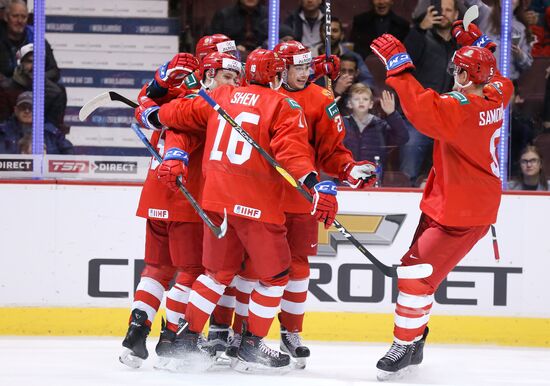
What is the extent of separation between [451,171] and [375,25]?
1554 millimetres

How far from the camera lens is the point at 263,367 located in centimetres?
428

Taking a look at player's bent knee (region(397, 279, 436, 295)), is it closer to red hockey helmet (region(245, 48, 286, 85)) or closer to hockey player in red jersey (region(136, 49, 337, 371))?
hockey player in red jersey (region(136, 49, 337, 371))

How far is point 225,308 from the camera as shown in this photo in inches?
181

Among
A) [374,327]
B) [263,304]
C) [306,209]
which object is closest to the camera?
[263,304]

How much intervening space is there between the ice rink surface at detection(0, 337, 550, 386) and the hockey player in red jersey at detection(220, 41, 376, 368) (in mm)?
219

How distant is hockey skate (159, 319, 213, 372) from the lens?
4.20 meters

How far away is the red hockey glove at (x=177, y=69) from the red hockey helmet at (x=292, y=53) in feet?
1.17

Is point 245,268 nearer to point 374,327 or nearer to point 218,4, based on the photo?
point 374,327

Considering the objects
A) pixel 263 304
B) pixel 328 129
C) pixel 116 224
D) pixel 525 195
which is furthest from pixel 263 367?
pixel 525 195

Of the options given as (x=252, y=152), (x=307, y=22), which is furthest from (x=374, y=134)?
(x=252, y=152)

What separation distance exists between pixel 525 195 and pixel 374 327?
103 centimetres

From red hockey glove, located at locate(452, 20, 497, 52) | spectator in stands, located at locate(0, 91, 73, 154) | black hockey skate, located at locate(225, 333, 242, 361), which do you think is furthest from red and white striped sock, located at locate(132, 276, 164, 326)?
red hockey glove, located at locate(452, 20, 497, 52)

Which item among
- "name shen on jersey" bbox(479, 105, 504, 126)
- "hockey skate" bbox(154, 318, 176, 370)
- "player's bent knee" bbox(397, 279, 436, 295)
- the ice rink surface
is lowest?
the ice rink surface

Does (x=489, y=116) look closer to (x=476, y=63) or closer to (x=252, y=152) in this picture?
(x=476, y=63)
